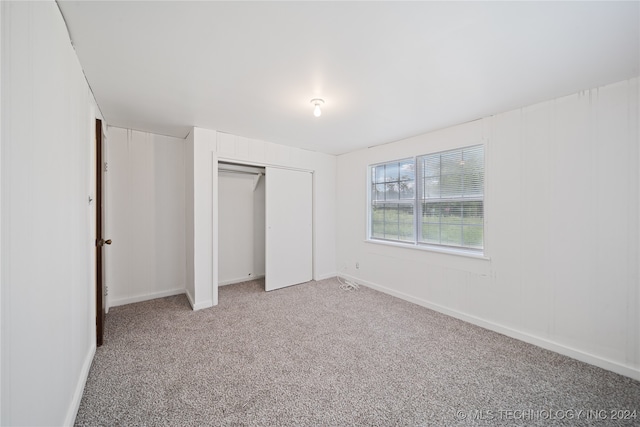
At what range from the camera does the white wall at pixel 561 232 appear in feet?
6.42

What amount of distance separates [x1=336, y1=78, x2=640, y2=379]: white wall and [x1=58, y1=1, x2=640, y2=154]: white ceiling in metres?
0.27

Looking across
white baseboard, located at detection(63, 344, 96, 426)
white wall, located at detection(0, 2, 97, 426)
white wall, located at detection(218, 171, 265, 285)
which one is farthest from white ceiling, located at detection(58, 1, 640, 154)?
white baseboard, located at detection(63, 344, 96, 426)

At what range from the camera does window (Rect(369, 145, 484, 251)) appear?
292 centimetres

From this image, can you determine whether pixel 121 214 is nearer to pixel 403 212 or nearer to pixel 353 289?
pixel 353 289

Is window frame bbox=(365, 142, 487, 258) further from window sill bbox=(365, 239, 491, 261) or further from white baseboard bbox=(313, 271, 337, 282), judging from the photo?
white baseboard bbox=(313, 271, 337, 282)

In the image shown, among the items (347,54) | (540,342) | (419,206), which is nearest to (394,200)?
(419,206)

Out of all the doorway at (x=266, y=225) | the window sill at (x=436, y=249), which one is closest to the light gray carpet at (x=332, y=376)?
the window sill at (x=436, y=249)

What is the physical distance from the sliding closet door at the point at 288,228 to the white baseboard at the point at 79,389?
6.79 feet

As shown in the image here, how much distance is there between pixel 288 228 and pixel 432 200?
2.16 m

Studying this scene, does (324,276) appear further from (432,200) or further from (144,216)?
(144,216)

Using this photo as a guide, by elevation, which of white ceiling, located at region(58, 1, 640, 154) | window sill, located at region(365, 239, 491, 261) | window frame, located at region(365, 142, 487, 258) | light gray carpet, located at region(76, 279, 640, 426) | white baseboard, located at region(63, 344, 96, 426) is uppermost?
white ceiling, located at region(58, 1, 640, 154)

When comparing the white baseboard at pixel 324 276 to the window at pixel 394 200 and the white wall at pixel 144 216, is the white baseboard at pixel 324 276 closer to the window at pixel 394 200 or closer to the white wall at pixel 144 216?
the window at pixel 394 200

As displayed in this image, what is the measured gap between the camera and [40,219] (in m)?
1.07

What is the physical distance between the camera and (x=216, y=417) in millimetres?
1533
